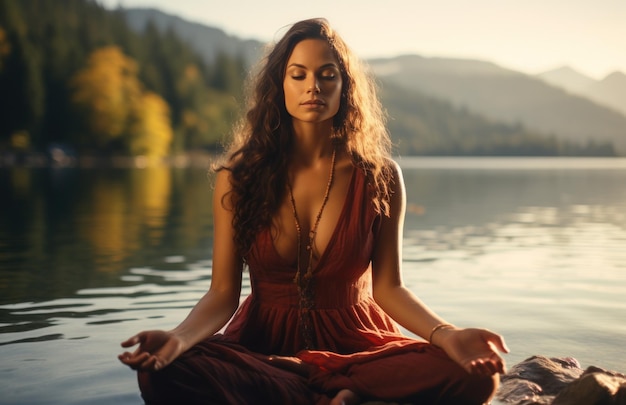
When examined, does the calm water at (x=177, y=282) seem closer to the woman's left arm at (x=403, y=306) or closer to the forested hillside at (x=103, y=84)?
the woman's left arm at (x=403, y=306)

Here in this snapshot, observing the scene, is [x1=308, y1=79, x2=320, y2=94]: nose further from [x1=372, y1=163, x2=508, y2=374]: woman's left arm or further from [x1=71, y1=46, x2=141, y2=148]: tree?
[x1=71, y1=46, x2=141, y2=148]: tree

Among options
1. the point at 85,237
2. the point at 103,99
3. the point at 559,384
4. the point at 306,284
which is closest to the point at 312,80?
the point at 306,284

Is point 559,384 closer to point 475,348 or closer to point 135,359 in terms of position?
point 475,348

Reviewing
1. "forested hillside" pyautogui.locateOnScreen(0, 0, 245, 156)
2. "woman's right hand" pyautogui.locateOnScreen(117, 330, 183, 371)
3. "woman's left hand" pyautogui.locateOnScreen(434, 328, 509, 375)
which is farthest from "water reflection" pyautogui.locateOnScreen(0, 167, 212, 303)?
"forested hillside" pyautogui.locateOnScreen(0, 0, 245, 156)

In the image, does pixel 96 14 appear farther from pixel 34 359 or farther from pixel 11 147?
pixel 34 359

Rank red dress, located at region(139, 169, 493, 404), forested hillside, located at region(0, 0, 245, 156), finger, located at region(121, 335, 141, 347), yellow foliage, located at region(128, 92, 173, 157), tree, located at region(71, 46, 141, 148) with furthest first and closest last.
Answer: yellow foliage, located at region(128, 92, 173, 157) → tree, located at region(71, 46, 141, 148) → forested hillside, located at region(0, 0, 245, 156) → red dress, located at region(139, 169, 493, 404) → finger, located at region(121, 335, 141, 347)

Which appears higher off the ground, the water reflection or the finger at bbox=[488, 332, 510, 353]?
the finger at bbox=[488, 332, 510, 353]

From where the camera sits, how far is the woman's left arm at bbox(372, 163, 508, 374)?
3.44 m

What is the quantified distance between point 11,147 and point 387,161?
214 ft

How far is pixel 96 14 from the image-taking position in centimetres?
9475

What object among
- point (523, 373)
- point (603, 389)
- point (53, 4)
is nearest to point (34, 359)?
point (523, 373)

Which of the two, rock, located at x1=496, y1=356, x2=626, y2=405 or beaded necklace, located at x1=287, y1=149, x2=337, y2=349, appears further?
beaded necklace, located at x1=287, y1=149, x2=337, y2=349

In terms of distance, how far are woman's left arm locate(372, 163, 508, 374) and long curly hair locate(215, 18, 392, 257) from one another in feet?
0.34

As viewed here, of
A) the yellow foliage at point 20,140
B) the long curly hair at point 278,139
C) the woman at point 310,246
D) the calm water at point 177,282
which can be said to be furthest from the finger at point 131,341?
the yellow foliage at point 20,140
